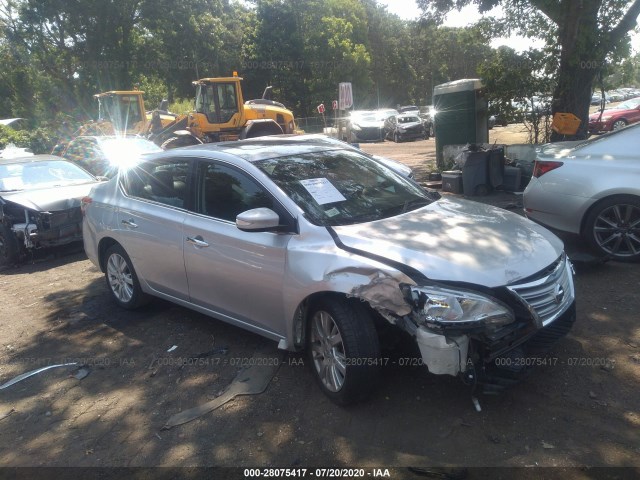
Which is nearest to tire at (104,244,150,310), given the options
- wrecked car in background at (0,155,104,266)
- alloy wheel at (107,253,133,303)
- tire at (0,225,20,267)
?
alloy wheel at (107,253,133,303)

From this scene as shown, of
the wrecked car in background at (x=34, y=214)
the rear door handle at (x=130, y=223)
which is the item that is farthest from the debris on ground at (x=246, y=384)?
the wrecked car in background at (x=34, y=214)

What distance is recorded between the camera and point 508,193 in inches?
392

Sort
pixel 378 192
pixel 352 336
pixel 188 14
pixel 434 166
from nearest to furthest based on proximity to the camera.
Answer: pixel 352 336 → pixel 378 192 → pixel 434 166 → pixel 188 14

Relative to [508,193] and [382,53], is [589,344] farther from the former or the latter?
[382,53]

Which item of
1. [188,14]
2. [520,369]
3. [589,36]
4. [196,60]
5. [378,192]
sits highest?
[188,14]

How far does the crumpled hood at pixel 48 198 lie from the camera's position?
25.8 feet

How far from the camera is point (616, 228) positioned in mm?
5680

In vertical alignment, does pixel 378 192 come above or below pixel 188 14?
below

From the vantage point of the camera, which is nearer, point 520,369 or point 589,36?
point 520,369

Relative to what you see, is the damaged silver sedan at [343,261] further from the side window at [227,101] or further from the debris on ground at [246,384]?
the side window at [227,101]

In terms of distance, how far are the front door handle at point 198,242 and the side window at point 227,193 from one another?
22 centimetres

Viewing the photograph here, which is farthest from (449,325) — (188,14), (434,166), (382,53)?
(382,53)

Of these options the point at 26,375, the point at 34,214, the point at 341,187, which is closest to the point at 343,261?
the point at 341,187

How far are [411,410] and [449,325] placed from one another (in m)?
0.75
